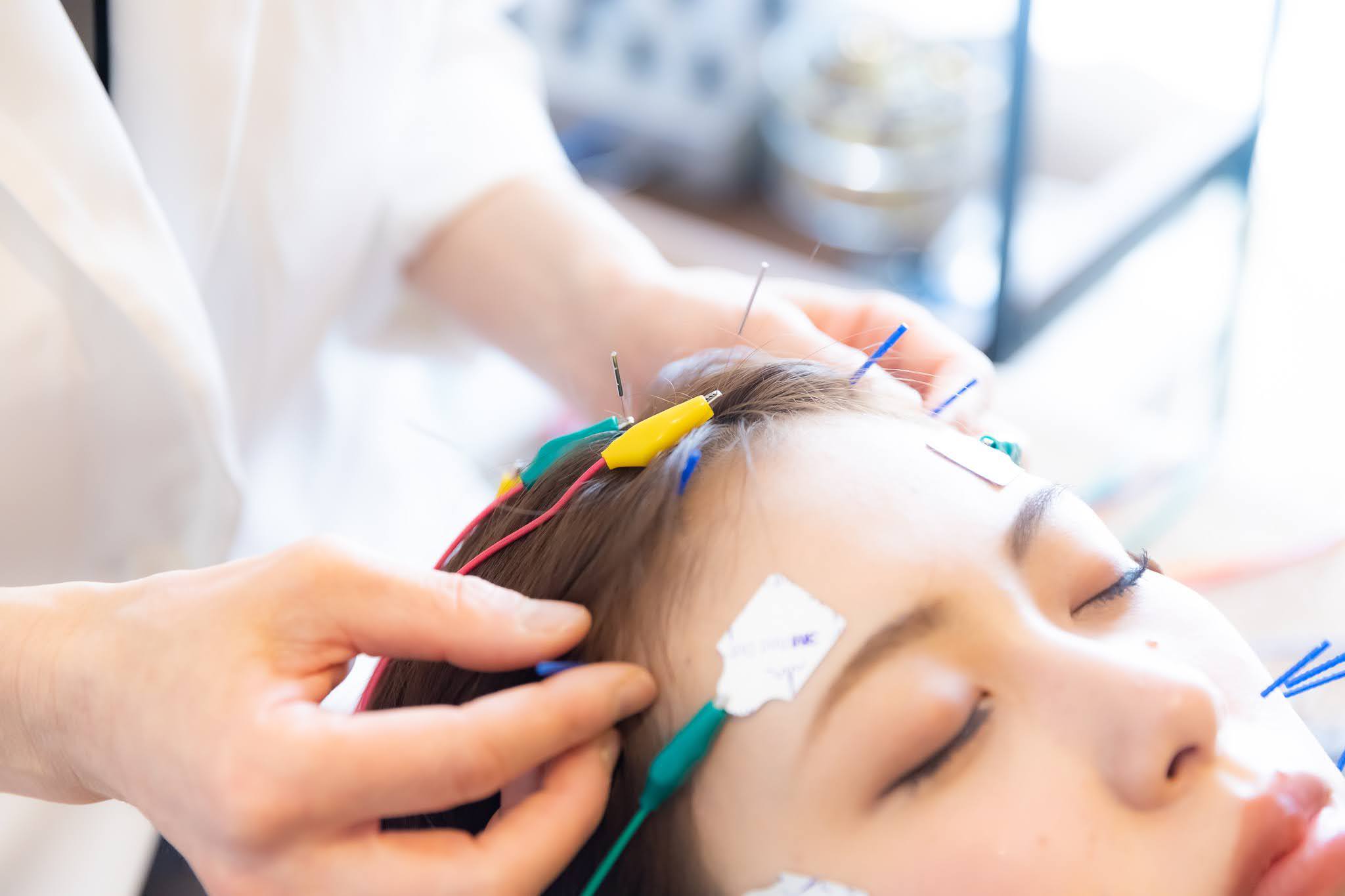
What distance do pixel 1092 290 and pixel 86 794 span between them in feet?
4.55

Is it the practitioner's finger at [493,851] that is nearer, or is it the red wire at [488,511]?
the practitioner's finger at [493,851]

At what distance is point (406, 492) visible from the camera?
979 mm

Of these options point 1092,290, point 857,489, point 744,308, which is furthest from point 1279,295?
point 857,489

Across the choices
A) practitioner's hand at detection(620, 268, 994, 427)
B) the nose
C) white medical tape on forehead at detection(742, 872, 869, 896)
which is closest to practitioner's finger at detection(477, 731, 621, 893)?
white medical tape on forehead at detection(742, 872, 869, 896)

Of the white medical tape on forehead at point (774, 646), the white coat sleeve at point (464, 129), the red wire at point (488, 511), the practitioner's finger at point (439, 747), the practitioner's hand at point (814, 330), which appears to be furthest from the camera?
the white coat sleeve at point (464, 129)

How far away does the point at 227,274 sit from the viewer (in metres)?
0.89

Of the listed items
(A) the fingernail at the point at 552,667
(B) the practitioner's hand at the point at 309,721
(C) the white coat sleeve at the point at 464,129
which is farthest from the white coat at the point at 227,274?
(A) the fingernail at the point at 552,667

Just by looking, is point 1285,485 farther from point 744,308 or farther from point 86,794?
point 86,794

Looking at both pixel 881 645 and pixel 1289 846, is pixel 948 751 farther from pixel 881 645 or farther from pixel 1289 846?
pixel 1289 846

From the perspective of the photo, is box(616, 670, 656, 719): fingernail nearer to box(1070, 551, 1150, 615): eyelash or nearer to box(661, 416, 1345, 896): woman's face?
box(661, 416, 1345, 896): woman's face

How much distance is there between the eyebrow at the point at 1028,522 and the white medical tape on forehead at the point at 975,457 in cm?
2

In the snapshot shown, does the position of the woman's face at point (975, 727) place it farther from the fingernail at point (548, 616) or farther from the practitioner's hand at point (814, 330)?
the practitioner's hand at point (814, 330)

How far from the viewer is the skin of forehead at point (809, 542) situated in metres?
0.58

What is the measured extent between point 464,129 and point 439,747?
0.69 meters
